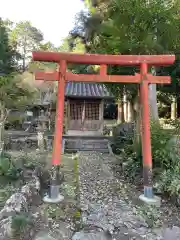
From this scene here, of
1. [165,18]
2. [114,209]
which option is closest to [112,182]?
[114,209]

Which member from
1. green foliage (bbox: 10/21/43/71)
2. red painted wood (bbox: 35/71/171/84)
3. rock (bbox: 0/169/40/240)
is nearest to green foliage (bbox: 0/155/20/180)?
rock (bbox: 0/169/40/240)

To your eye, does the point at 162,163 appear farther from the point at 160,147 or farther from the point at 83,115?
the point at 83,115

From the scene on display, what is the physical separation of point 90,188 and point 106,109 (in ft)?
72.0

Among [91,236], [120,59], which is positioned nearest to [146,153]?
[120,59]

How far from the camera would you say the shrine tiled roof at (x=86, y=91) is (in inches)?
575

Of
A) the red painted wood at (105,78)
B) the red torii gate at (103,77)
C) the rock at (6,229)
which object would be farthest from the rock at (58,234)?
the red painted wood at (105,78)

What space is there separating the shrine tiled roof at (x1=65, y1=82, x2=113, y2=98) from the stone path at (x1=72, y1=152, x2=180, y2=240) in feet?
24.2

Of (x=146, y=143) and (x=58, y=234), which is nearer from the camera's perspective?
(x=58, y=234)

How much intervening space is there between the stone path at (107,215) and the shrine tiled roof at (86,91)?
7.38 meters

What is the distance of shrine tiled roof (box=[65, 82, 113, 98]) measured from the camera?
14609 millimetres

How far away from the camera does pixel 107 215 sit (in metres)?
5.14

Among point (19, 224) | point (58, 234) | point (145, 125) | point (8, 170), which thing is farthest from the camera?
point (8, 170)

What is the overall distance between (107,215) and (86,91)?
10718 millimetres

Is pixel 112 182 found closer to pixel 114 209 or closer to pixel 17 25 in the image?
pixel 114 209
